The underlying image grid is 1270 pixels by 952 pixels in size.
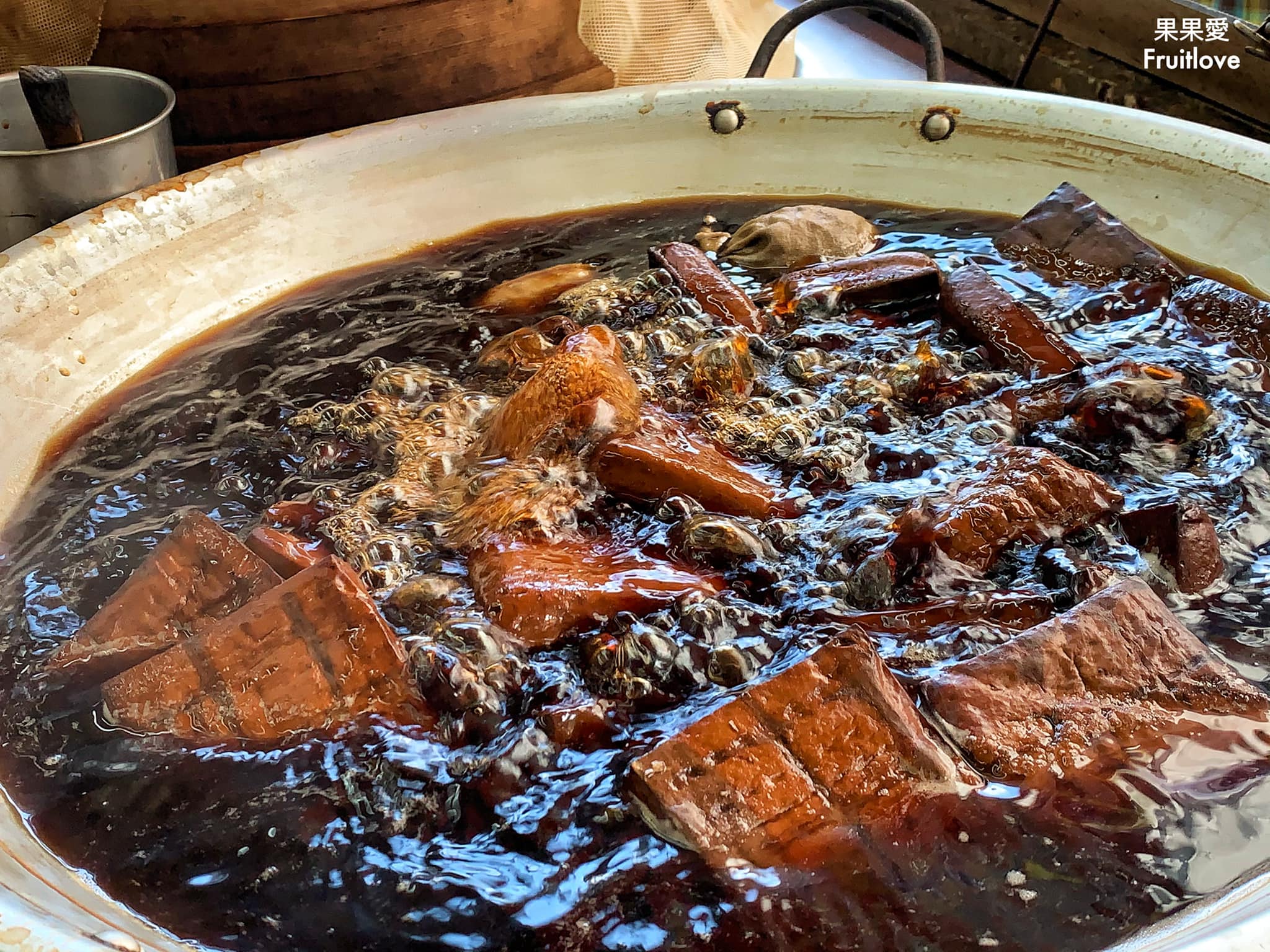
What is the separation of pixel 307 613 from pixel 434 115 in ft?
4.30

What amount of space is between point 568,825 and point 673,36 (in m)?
2.50

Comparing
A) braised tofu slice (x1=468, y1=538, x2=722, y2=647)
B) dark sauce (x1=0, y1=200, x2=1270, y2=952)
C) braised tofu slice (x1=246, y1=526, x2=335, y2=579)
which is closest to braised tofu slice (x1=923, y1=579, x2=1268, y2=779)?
dark sauce (x1=0, y1=200, x2=1270, y2=952)

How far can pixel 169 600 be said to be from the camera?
3.69 ft

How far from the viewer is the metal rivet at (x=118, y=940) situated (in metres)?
0.72

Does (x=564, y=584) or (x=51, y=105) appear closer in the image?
(x=564, y=584)

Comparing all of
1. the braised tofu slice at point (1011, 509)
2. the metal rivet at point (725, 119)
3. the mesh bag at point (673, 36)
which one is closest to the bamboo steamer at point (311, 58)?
the mesh bag at point (673, 36)

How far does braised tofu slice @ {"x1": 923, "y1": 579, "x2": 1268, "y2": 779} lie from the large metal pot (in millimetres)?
1071

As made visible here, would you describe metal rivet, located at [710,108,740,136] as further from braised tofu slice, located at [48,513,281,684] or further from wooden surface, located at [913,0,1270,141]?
braised tofu slice, located at [48,513,281,684]

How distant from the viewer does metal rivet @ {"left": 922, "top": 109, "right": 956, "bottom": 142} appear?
205cm

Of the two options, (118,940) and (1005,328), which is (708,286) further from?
(118,940)

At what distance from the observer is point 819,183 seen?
2.14 meters

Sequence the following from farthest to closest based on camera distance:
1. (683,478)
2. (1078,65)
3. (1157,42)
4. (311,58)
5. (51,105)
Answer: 1. (1078,65)
2. (1157,42)
3. (311,58)
4. (51,105)
5. (683,478)

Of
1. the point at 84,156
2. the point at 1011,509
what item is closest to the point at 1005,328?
the point at 1011,509

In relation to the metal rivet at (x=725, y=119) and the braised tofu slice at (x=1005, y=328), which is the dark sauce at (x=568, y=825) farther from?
the metal rivet at (x=725, y=119)
